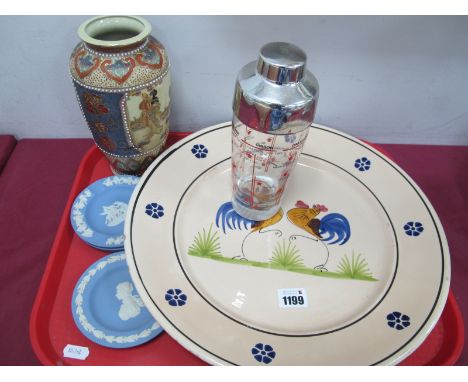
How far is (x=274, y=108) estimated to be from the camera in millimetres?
408

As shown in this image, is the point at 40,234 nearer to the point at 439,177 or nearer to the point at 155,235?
the point at 155,235

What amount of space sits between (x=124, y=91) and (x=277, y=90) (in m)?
0.21

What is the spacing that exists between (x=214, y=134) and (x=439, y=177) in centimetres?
43

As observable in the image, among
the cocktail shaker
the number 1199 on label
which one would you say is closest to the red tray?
the number 1199 on label

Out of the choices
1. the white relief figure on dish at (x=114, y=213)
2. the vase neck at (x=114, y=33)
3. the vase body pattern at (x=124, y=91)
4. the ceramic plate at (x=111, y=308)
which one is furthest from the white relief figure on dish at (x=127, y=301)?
the vase neck at (x=114, y=33)

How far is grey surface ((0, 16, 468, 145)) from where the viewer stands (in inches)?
22.8

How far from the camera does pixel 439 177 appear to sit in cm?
73

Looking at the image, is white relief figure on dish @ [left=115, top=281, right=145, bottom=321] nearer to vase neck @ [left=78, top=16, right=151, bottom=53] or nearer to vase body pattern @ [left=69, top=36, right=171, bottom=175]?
vase body pattern @ [left=69, top=36, right=171, bottom=175]

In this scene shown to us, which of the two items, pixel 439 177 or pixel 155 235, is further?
pixel 439 177

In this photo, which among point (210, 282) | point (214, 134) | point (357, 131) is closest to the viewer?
point (210, 282)


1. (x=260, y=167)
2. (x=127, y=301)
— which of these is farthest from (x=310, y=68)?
(x=127, y=301)

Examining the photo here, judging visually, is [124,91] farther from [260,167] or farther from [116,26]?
[260,167]
